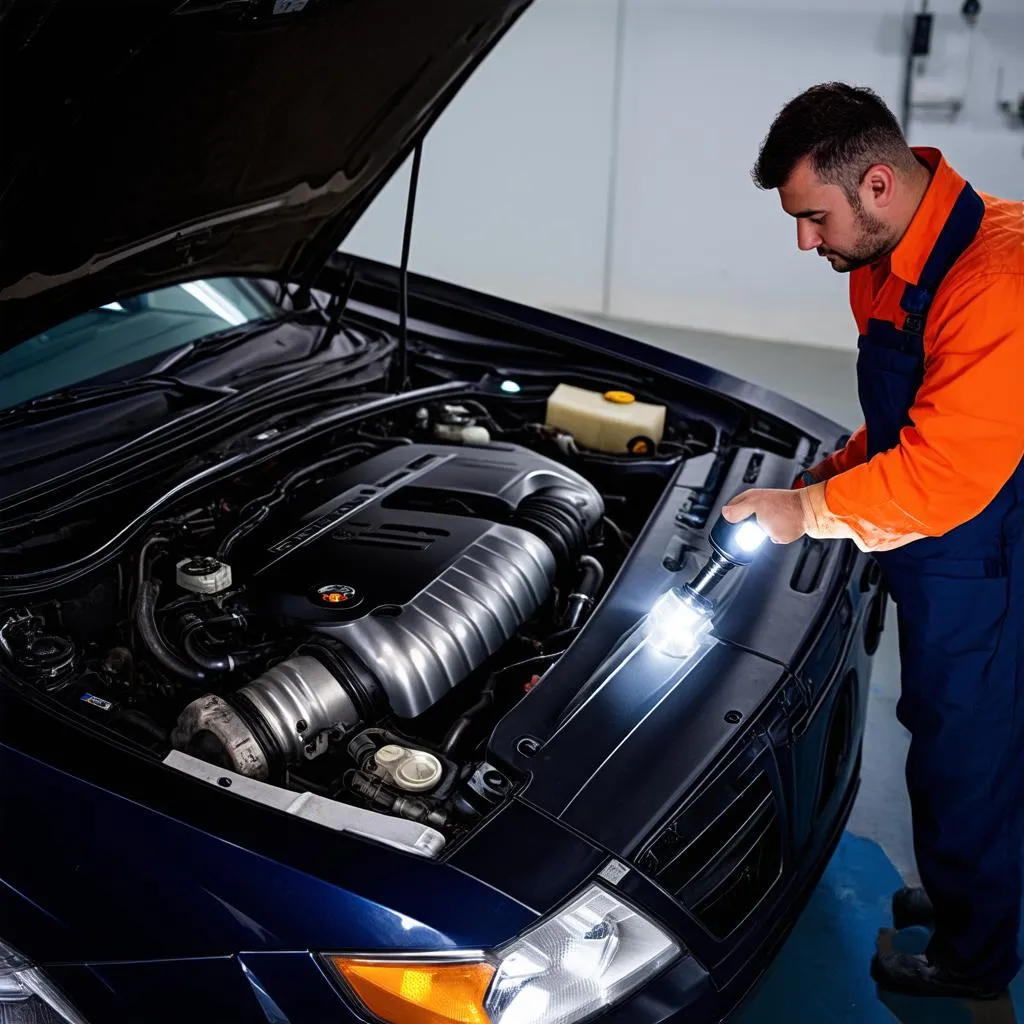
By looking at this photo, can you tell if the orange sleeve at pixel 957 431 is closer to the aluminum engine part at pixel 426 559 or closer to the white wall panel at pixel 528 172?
the aluminum engine part at pixel 426 559

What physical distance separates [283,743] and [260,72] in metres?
1.02

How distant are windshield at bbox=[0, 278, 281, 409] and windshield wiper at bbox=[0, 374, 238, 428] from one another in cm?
3

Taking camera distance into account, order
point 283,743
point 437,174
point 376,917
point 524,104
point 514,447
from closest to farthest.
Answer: point 376,917 < point 283,743 < point 514,447 < point 524,104 < point 437,174

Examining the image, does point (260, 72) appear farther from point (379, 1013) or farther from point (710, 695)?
point (379, 1013)

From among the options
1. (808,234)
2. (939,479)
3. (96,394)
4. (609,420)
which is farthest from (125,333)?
(939,479)

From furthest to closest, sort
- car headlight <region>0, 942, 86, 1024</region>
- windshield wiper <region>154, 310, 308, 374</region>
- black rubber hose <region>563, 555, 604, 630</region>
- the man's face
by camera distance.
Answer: windshield wiper <region>154, 310, 308, 374</region> → black rubber hose <region>563, 555, 604, 630</region> → the man's face → car headlight <region>0, 942, 86, 1024</region>

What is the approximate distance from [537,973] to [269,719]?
1.61 ft

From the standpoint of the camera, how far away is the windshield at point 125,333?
203cm

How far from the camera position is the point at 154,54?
1456 millimetres

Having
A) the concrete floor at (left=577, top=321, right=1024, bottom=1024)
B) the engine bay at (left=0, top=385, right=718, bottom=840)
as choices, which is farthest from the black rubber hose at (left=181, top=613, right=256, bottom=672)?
the concrete floor at (left=577, top=321, right=1024, bottom=1024)

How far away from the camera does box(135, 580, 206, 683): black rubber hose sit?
1571 mm

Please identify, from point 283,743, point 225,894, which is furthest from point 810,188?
point 225,894

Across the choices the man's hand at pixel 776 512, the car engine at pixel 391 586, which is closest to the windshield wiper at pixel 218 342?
the car engine at pixel 391 586

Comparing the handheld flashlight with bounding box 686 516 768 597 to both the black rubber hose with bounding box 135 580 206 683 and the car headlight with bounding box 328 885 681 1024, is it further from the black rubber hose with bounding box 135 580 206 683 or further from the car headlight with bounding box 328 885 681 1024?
the black rubber hose with bounding box 135 580 206 683
